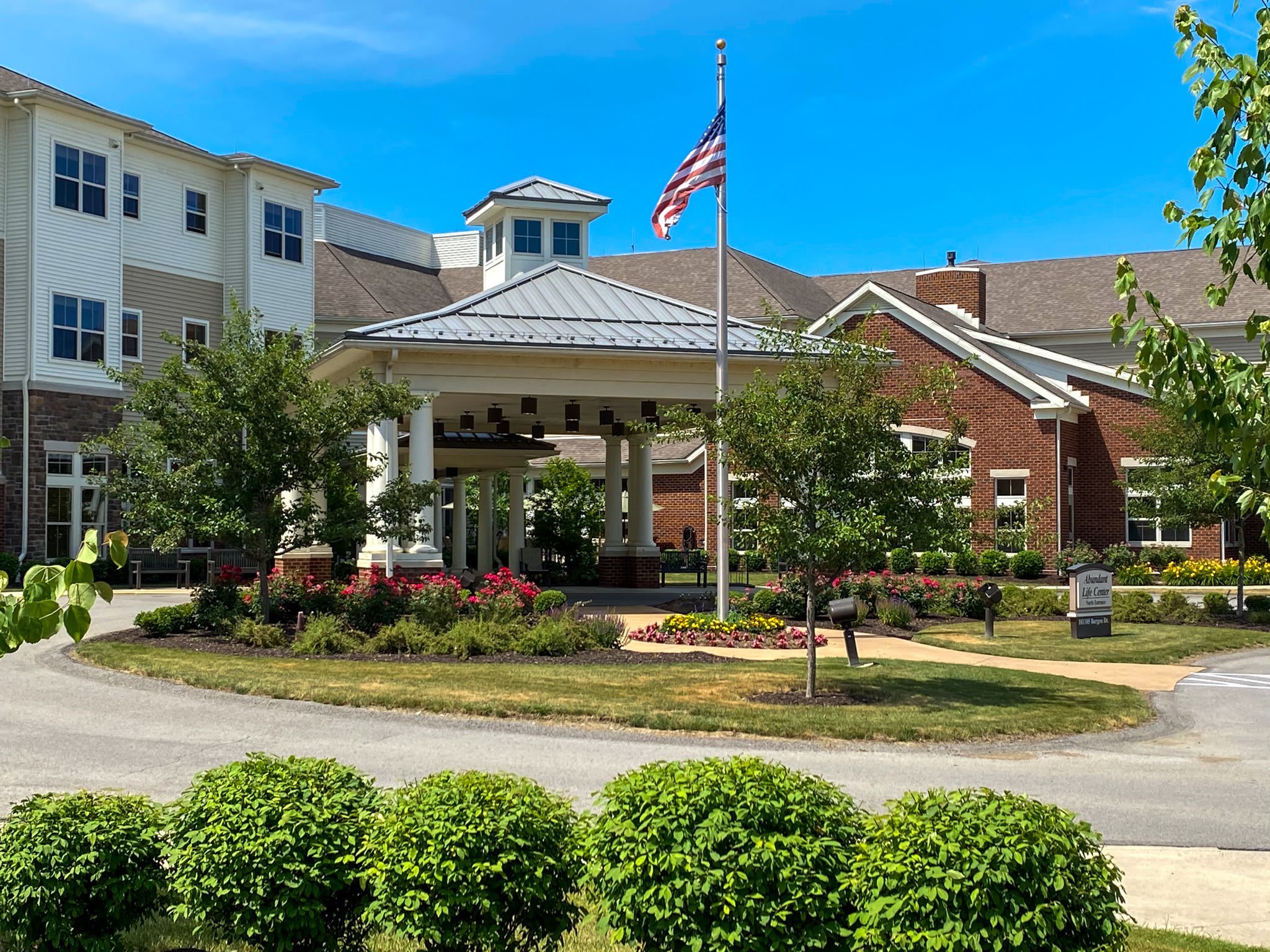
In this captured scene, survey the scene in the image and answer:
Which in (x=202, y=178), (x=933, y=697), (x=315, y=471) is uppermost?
(x=202, y=178)

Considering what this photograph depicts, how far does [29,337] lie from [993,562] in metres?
25.2

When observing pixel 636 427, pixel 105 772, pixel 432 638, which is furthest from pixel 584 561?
pixel 105 772

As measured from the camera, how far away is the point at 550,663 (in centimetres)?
1647

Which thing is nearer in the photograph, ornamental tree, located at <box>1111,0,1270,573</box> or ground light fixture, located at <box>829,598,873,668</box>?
ornamental tree, located at <box>1111,0,1270,573</box>

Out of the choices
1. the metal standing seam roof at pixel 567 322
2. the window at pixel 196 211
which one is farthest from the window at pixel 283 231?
the metal standing seam roof at pixel 567 322

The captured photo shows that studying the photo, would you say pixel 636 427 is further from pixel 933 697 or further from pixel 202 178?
pixel 202 178

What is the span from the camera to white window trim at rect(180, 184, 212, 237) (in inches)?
1410

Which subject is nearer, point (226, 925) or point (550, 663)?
point (226, 925)

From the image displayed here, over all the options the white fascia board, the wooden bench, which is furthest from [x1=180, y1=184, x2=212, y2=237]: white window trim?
the white fascia board

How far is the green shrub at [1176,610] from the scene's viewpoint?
78.8 ft

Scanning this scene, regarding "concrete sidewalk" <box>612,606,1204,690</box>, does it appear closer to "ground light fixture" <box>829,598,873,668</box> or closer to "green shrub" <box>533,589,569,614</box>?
"ground light fixture" <box>829,598,873,668</box>

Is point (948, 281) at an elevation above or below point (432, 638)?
above

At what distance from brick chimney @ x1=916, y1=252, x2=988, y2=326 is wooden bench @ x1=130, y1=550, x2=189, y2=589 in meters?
24.6

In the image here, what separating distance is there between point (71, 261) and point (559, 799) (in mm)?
30684
